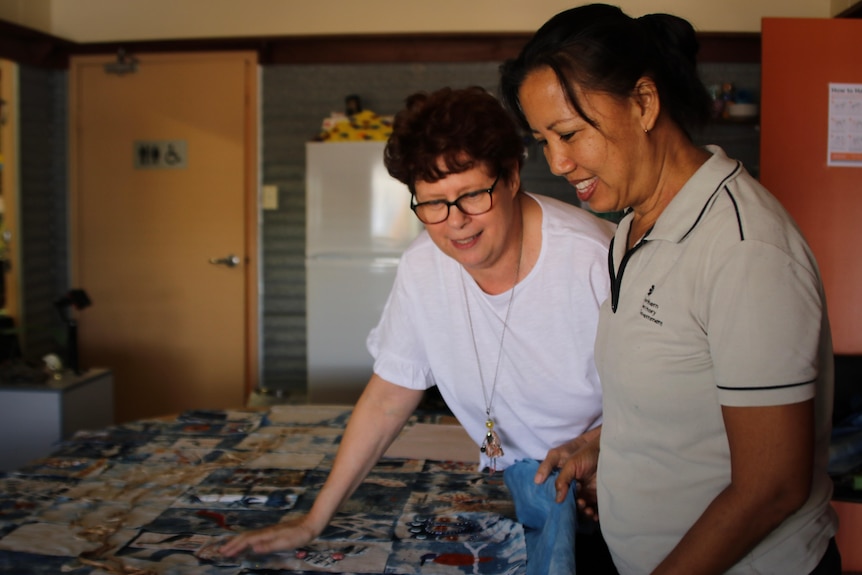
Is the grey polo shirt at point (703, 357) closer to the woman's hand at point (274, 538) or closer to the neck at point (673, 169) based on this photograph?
the neck at point (673, 169)

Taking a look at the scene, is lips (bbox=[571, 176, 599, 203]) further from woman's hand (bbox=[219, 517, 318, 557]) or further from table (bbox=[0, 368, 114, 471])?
table (bbox=[0, 368, 114, 471])

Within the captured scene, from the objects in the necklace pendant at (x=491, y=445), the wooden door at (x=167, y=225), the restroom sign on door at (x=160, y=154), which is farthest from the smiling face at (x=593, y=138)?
the restroom sign on door at (x=160, y=154)

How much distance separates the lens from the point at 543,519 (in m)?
1.58

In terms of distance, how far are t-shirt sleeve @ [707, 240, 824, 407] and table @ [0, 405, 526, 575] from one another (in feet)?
2.35

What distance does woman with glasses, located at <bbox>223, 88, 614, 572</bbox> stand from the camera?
1517 mm

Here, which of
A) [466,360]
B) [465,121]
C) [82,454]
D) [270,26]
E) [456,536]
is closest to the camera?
[465,121]

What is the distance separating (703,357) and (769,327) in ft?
0.37

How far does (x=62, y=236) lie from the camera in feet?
18.1

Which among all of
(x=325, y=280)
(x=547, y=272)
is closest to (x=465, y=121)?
(x=547, y=272)

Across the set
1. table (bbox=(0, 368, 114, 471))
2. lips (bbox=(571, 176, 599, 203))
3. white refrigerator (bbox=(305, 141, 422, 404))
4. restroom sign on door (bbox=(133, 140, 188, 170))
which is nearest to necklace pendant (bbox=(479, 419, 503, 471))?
lips (bbox=(571, 176, 599, 203))

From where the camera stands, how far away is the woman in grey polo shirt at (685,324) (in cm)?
91

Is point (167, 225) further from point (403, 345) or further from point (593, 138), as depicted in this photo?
point (593, 138)

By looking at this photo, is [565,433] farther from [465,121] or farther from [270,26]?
[270,26]

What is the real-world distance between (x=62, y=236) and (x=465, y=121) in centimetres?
481
